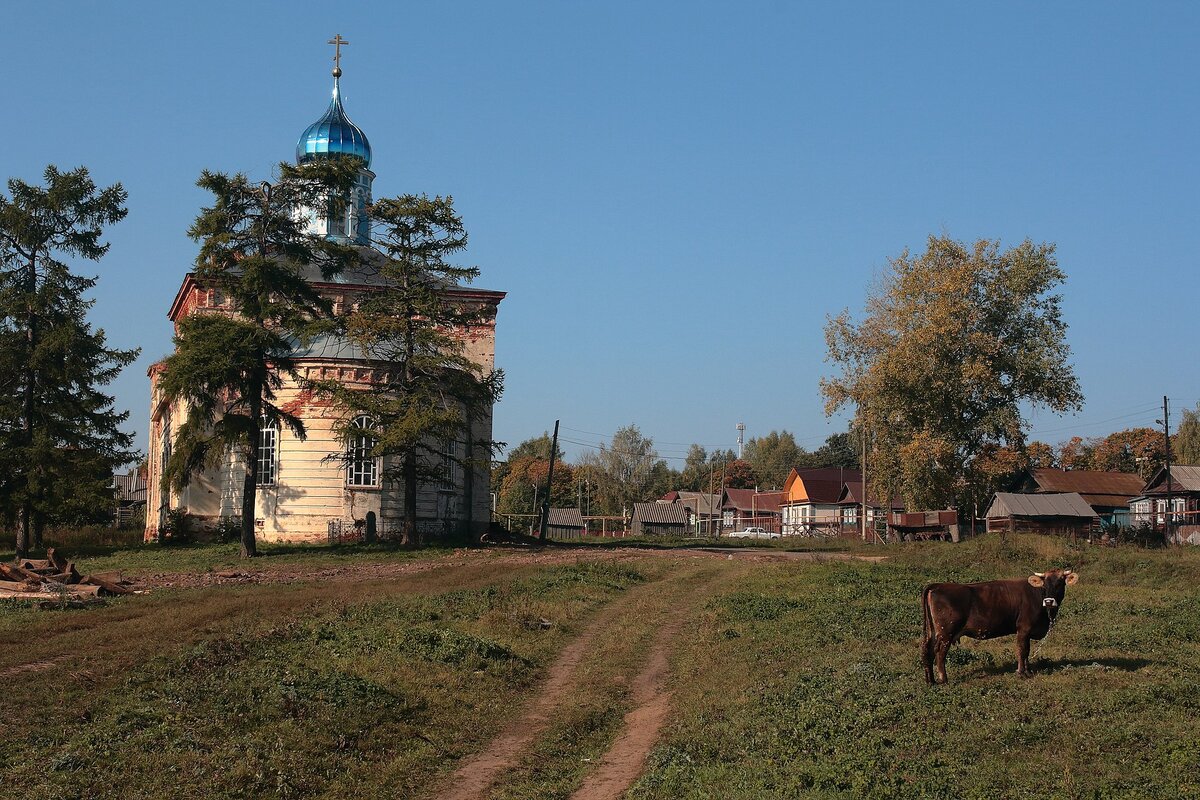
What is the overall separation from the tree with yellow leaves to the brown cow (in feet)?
110

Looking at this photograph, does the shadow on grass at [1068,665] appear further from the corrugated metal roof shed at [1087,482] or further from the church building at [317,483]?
the corrugated metal roof shed at [1087,482]

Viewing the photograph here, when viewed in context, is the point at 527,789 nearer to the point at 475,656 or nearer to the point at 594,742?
the point at 594,742

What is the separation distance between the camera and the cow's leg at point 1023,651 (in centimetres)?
1349

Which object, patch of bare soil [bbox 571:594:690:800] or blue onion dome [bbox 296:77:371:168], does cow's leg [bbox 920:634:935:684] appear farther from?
blue onion dome [bbox 296:77:371:168]

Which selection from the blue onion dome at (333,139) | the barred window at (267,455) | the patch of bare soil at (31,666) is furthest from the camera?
the blue onion dome at (333,139)

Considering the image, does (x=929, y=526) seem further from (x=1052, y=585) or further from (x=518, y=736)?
(x=518, y=736)

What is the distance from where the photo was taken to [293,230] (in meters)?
36.3

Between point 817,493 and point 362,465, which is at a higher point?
point 362,465

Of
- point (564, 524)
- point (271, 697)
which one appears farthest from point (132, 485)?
point (271, 697)

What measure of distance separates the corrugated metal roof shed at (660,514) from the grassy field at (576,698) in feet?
194

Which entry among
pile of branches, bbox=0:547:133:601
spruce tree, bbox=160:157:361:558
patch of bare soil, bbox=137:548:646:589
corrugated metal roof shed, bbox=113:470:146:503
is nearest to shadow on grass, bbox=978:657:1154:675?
pile of branches, bbox=0:547:133:601

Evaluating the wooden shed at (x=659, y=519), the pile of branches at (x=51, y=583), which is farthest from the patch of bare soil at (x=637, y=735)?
the wooden shed at (x=659, y=519)

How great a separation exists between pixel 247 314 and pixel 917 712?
28.3 meters

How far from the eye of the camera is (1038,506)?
5384 cm
